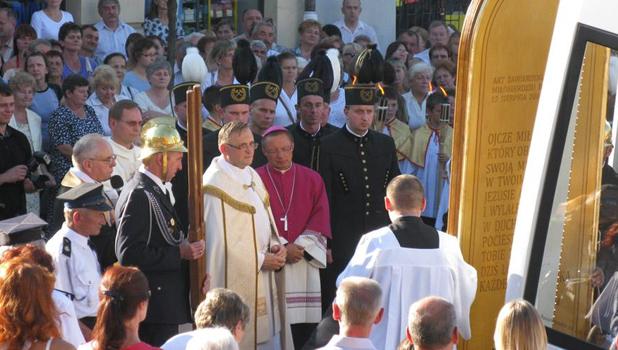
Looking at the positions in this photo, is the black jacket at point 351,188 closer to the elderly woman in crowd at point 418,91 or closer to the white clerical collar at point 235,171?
the white clerical collar at point 235,171

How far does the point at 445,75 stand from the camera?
1325 centimetres

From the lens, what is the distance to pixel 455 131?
285 inches

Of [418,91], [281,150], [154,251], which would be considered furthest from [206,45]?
[154,251]

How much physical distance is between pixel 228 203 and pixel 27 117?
268 cm

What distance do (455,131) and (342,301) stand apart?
5.40 ft

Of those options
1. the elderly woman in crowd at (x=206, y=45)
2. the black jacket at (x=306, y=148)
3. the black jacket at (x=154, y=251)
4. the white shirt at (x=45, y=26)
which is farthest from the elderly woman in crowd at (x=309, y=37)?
the black jacket at (x=154, y=251)

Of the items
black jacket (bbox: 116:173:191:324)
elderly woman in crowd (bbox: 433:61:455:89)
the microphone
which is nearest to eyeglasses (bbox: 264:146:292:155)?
the microphone

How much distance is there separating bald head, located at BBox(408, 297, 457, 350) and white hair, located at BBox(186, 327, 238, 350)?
30.8 inches

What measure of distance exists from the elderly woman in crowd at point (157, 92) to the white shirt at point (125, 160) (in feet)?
6.42

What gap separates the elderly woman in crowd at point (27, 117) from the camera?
1040 cm

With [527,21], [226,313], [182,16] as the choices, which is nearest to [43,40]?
[182,16]

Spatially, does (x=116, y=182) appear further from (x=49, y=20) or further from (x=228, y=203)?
(x=49, y=20)

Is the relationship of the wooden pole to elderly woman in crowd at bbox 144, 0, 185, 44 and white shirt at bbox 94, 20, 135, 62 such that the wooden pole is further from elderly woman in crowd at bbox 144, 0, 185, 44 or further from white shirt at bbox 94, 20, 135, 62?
elderly woman in crowd at bbox 144, 0, 185, 44

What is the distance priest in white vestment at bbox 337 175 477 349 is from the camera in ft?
23.4
